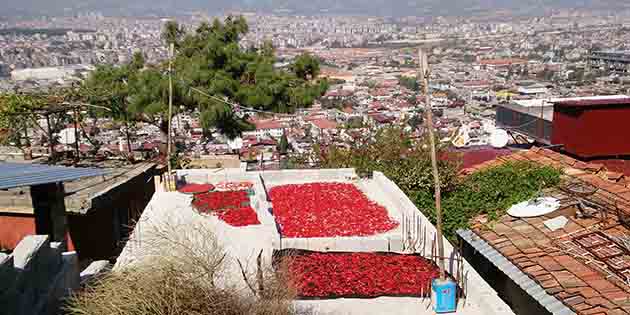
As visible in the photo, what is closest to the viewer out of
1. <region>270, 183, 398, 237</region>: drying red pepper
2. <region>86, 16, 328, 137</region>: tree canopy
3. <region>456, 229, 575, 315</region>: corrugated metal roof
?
<region>456, 229, 575, 315</region>: corrugated metal roof

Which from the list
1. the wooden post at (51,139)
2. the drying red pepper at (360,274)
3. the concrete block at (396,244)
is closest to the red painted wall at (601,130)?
the concrete block at (396,244)

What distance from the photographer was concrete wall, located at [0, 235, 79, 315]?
5215mm

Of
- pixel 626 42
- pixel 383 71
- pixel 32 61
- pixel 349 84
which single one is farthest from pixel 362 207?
pixel 626 42

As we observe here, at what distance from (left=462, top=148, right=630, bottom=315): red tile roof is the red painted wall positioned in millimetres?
1905

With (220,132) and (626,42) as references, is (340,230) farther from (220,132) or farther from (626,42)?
(626,42)

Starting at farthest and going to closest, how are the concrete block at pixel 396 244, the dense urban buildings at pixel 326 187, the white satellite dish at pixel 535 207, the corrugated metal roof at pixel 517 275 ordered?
1. the white satellite dish at pixel 535 207
2. the concrete block at pixel 396 244
3. the dense urban buildings at pixel 326 187
4. the corrugated metal roof at pixel 517 275

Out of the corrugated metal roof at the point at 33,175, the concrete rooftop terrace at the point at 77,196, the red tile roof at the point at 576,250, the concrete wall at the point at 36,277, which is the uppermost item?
the corrugated metal roof at the point at 33,175

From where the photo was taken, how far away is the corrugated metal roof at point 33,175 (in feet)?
19.1

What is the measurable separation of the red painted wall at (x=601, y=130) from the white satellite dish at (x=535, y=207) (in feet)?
11.6

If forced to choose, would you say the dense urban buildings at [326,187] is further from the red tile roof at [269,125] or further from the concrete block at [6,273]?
the red tile roof at [269,125]

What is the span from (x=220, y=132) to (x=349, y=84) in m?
72.1

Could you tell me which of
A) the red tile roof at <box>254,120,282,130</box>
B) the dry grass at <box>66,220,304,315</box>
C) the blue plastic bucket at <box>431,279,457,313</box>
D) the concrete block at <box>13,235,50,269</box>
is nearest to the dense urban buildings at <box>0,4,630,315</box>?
the concrete block at <box>13,235,50,269</box>

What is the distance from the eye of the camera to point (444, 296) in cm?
662

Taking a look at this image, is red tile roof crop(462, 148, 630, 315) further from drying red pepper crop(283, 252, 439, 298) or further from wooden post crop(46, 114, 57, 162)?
wooden post crop(46, 114, 57, 162)
